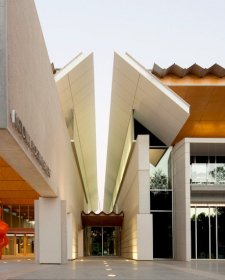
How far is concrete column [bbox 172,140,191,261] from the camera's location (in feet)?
86.0

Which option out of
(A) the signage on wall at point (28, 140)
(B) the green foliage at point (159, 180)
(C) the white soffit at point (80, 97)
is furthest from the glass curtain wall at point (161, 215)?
(A) the signage on wall at point (28, 140)

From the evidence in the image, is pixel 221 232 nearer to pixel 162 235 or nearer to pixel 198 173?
pixel 162 235

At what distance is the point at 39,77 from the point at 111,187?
52261 mm

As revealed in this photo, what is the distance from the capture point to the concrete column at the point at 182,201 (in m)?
26.2

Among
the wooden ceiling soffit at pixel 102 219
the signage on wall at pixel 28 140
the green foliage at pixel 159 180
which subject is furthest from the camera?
the wooden ceiling soffit at pixel 102 219

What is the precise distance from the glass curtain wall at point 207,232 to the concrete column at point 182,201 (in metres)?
1.17

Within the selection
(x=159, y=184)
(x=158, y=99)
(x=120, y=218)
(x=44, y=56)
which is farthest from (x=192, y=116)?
(x=120, y=218)

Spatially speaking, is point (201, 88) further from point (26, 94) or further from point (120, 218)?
point (120, 218)

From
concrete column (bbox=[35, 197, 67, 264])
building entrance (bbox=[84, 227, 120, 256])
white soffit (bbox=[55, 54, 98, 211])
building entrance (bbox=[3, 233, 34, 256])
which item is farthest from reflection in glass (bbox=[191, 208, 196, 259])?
building entrance (bbox=[84, 227, 120, 256])

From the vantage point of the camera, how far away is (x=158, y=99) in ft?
87.9

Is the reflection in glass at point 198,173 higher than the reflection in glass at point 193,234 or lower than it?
higher

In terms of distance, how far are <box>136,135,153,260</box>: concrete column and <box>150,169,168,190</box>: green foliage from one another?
196 cm

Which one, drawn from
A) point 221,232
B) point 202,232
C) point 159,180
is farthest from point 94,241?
point 221,232

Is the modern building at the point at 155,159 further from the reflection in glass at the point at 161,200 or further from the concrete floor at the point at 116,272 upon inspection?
the concrete floor at the point at 116,272
